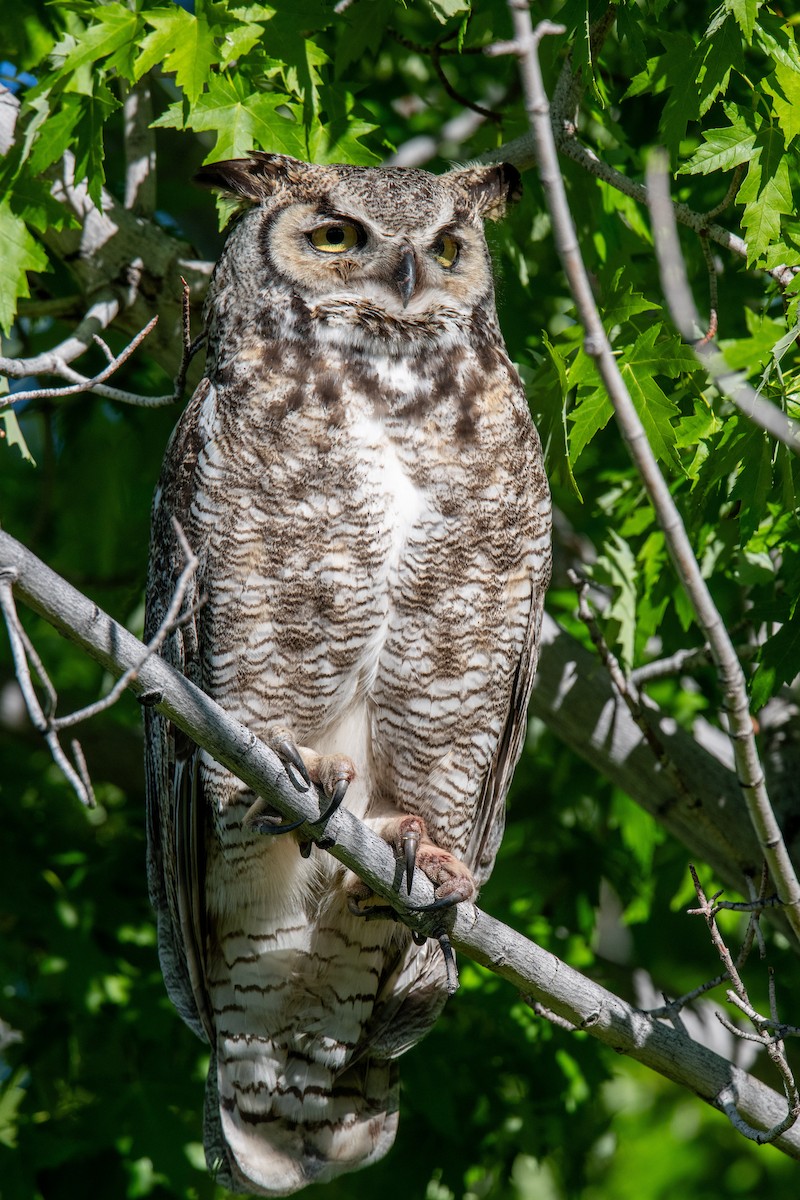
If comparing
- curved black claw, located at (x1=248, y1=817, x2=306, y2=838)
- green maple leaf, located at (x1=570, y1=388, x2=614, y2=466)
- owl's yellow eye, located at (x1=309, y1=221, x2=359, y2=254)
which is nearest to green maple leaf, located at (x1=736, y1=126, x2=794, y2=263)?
green maple leaf, located at (x1=570, y1=388, x2=614, y2=466)

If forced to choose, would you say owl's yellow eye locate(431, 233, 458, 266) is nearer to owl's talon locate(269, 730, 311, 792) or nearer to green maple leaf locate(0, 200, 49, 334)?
green maple leaf locate(0, 200, 49, 334)

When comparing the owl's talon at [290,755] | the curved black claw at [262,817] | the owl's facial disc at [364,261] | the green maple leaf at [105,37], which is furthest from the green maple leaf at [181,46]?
the curved black claw at [262,817]

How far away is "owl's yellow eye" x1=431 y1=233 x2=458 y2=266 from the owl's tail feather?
1981mm

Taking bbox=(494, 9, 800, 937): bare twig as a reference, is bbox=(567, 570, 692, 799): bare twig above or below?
below

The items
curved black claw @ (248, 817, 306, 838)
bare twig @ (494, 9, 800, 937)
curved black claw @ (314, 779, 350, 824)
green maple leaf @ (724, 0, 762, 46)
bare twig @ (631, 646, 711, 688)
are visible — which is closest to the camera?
bare twig @ (494, 9, 800, 937)

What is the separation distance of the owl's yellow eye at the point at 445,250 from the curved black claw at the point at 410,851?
126 centimetres

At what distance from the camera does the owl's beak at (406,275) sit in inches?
103

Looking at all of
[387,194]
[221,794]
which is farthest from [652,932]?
[387,194]

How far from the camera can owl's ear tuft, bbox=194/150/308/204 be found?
2.73 metres

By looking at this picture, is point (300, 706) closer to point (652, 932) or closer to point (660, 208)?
point (660, 208)

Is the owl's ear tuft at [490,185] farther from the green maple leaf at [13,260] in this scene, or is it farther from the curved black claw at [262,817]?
the curved black claw at [262,817]

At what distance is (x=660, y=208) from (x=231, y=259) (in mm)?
1426

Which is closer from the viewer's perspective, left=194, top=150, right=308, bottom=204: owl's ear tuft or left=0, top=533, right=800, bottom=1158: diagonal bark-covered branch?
left=0, top=533, right=800, bottom=1158: diagonal bark-covered branch

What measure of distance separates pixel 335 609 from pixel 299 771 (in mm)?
334
